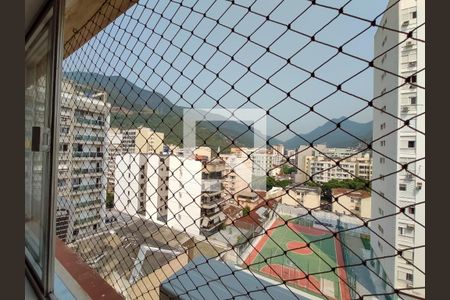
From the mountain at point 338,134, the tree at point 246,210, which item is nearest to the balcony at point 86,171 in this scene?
the tree at point 246,210

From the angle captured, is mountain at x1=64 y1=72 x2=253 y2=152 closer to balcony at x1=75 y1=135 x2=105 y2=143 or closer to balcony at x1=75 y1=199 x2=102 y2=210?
balcony at x1=75 y1=135 x2=105 y2=143

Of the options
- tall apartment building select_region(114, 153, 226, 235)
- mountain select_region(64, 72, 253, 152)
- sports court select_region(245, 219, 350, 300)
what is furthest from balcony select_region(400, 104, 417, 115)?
tall apartment building select_region(114, 153, 226, 235)

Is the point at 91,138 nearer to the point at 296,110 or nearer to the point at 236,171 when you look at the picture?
the point at 236,171

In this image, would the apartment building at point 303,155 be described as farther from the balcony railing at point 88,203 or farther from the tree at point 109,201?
the balcony railing at point 88,203

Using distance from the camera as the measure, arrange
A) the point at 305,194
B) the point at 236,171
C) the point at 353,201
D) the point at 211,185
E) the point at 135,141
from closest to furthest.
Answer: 1. the point at 353,201
2. the point at 305,194
3. the point at 236,171
4. the point at 135,141
5. the point at 211,185

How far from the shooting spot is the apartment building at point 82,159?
6.09 ft

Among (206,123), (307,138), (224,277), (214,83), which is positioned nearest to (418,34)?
(307,138)

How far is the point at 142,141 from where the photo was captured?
1484 mm

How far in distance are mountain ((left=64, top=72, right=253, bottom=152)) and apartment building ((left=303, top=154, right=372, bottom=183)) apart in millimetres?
239

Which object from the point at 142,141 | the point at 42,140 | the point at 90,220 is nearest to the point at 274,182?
the point at 42,140

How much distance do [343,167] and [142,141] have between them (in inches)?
48.0

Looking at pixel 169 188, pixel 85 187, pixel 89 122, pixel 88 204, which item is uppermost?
pixel 89 122

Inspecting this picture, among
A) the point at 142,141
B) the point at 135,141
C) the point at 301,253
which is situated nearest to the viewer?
the point at 301,253

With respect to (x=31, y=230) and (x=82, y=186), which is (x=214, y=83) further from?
(x=82, y=186)
